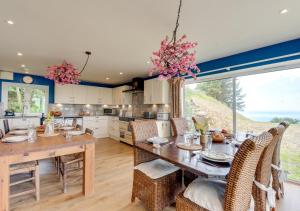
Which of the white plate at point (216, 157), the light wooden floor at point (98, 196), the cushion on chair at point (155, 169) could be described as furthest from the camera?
the light wooden floor at point (98, 196)

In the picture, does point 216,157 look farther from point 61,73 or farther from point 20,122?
point 20,122

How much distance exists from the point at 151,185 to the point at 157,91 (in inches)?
132

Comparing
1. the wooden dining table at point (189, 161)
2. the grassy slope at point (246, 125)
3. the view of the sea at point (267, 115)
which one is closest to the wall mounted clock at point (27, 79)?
the grassy slope at point (246, 125)

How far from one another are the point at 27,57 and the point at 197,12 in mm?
3860

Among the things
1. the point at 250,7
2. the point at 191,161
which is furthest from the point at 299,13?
the point at 191,161

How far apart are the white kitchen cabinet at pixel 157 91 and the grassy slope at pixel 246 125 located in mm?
683

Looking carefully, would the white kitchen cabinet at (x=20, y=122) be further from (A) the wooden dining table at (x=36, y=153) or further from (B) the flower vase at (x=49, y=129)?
(A) the wooden dining table at (x=36, y=153)

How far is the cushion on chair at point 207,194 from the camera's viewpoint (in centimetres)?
120

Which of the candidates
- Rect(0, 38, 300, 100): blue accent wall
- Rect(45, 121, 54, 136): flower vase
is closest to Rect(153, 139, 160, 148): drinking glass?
Rect(45, 121, 54, 136): flower vase

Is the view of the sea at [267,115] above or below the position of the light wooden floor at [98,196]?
above

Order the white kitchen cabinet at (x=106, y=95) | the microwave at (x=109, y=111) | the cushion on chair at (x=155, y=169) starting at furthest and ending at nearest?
the microwave at (x=109, y=111) → the white kitchen cabinet at (x=106, y=95) → the cushion on chair at (x=155, y=169)

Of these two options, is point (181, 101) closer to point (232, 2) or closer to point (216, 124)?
point (216, 124)

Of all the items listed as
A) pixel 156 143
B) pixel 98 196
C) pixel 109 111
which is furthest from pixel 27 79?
pixel 156 143

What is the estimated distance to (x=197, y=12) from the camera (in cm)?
188
